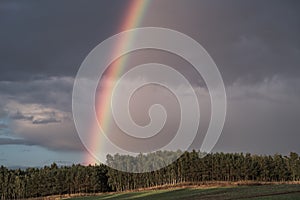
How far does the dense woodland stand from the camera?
147 m

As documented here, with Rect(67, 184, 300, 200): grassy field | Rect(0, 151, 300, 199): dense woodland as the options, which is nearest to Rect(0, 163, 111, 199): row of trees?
Rect(0, 151, 300, 199): dense woodland

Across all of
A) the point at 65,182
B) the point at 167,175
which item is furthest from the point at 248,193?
the point at 65,182

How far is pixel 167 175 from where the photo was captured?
161 metres

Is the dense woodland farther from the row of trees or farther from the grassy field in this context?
the grassy field

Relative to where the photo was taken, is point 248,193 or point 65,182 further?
point 65,182

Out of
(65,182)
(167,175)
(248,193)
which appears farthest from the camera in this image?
(65,182)

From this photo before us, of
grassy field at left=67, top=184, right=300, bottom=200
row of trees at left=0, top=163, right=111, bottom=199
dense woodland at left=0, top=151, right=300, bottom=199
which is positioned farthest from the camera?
row of trees at left=0, top=163, right=111, bottom=199

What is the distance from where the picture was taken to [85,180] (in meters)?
164

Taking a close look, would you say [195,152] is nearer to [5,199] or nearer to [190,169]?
[190,169]

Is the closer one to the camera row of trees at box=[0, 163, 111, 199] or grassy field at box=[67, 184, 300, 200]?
Result: grassy field at box=[67, 184, 300, 200]

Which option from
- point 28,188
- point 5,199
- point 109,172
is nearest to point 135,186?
point 109,172

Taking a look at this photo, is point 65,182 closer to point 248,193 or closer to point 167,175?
point 167,175

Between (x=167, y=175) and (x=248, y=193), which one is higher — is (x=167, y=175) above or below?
above

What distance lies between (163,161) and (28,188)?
56.6 metres
